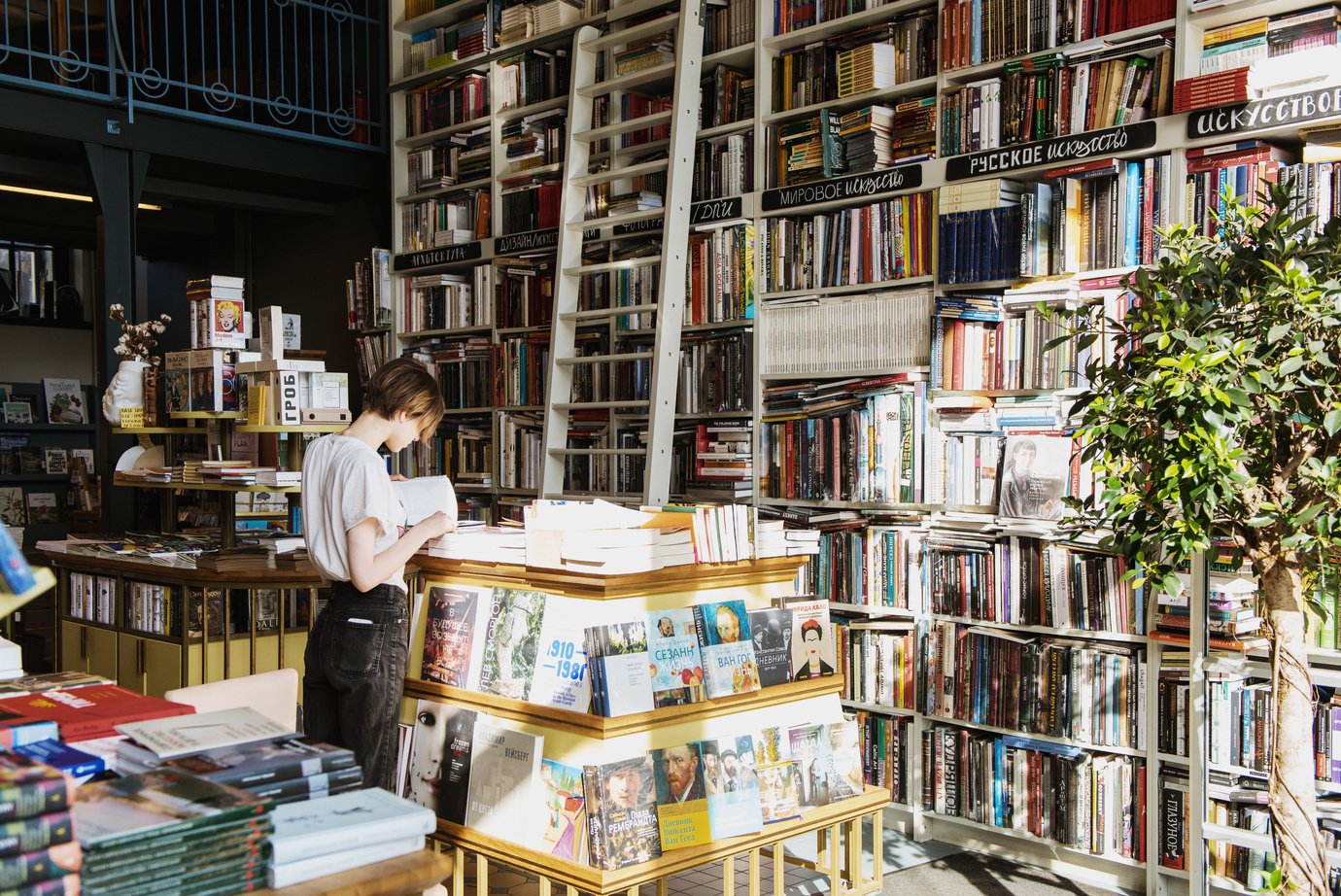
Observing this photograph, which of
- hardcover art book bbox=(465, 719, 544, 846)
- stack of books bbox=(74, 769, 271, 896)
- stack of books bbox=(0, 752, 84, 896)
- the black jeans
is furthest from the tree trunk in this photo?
stack of books bbox=(0, 752, 84, 896)

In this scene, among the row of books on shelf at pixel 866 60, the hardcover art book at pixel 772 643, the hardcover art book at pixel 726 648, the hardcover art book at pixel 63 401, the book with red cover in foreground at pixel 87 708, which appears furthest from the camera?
the hardcover art book at pixel 63 401

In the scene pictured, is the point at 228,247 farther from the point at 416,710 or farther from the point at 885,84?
the point at 416,710

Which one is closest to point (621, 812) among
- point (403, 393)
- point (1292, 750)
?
point (403, 393)

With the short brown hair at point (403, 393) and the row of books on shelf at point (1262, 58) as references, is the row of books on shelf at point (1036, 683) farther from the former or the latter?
the short brown hair at point (403, 393)

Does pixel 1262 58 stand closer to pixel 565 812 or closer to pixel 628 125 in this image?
pixel 628 125

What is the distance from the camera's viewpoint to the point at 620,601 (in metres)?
2.81

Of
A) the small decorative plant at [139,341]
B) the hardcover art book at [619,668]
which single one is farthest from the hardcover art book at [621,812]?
the small decorative plant at [139,341]

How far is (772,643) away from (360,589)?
108 cm

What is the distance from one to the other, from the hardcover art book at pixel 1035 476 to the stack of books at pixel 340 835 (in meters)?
2.84

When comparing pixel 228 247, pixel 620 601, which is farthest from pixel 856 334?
pixel 228 247

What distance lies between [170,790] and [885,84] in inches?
150

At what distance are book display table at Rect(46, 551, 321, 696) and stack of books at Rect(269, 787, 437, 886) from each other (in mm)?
2992

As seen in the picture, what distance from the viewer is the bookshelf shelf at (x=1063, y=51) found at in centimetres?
376

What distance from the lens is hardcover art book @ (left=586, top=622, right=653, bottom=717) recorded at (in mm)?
2691
